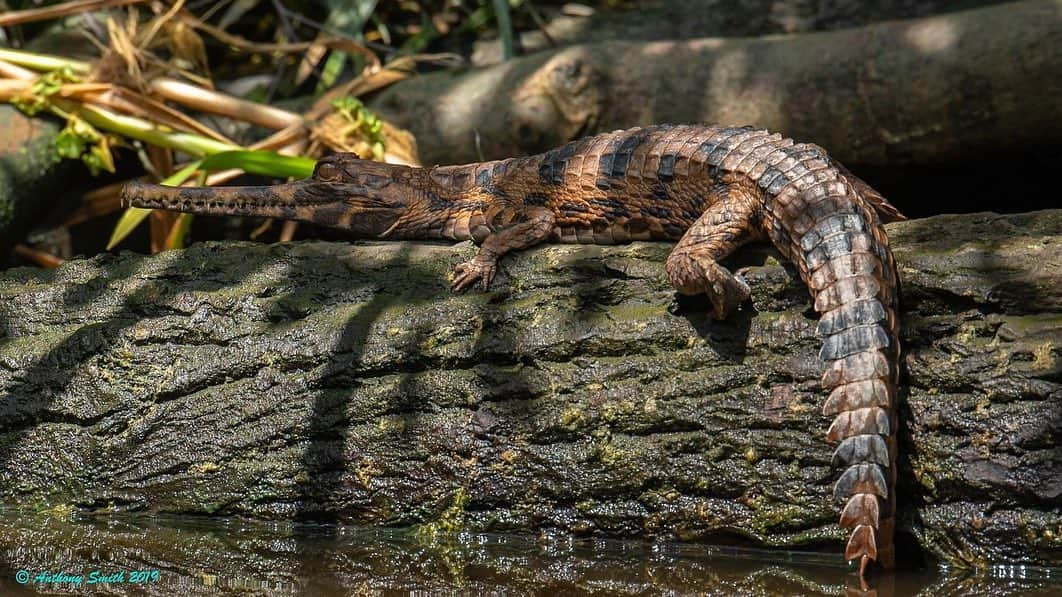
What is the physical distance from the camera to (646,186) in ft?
12.9

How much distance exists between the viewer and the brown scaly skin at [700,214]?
285 centimetres

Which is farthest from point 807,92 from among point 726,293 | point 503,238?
point 726,293

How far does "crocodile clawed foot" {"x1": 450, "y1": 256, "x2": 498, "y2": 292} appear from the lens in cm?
369

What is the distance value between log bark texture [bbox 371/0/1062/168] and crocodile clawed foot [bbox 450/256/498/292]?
2.09 meters

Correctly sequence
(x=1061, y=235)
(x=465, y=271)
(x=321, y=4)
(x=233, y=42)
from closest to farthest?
(x=1061, y=235)
(x=465, y=271)
(x=233, y=42)
(x=321, y=4)

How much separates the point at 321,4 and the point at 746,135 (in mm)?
3862

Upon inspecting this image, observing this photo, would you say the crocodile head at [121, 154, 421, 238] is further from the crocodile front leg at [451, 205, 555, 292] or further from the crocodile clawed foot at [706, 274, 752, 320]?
the crocodile clawed foot at [706, 274, 752, 320]

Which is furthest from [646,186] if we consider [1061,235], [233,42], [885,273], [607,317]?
[233,42]

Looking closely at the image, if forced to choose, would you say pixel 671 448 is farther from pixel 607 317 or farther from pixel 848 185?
pixel 848 185

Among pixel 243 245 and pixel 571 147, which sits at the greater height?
pixel 571 147

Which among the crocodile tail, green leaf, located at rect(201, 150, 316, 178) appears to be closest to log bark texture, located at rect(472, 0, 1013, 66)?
green leaf, located at rect(201, 150, 316, 178)

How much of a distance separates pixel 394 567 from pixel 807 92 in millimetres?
3430

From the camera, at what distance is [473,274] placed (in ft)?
12.1

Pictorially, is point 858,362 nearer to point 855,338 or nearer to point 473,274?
point 855,338
